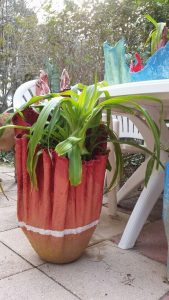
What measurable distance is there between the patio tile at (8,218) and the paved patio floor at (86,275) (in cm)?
19

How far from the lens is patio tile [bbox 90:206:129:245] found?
159 cm

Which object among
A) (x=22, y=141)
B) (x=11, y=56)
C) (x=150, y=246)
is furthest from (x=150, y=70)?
(x=11, y=56)

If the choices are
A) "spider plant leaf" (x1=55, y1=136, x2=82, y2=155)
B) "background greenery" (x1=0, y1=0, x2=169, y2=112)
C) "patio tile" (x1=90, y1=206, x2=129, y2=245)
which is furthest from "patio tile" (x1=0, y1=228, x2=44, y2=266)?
"background greenery" (x1=0, y1=0, x2=169, y2=112)

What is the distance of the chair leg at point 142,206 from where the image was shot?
1.46 metres

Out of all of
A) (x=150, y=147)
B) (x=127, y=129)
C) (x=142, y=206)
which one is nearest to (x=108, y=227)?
(x=142, y=206)

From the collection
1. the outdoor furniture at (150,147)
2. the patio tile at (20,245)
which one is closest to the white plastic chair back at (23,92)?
the outdoor furniture at (150,147)

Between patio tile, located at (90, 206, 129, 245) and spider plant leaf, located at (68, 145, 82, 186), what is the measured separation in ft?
1.84

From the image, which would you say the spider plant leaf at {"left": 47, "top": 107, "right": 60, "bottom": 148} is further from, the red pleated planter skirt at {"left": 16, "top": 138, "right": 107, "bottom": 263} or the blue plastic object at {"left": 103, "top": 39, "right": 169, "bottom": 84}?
the blue plastic object at {"left": 103, "top": 39, "right": 169, "bottom": 84}

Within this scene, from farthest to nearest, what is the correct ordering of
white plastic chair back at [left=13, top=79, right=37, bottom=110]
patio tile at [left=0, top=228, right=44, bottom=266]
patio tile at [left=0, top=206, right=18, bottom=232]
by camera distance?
white plastic chair back at [left=13, top=79, right=37, bottom=110], patio tile at [left=0, top=206, right=18, bottom=232], patio tile at [left=0, top=228, right=44, bottom=266]

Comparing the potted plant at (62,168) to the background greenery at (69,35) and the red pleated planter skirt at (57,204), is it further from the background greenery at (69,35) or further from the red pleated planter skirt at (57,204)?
the background greenery at (69,35)

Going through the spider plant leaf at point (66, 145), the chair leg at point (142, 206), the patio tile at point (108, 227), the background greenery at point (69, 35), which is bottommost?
the patio tile at point (108, 227)

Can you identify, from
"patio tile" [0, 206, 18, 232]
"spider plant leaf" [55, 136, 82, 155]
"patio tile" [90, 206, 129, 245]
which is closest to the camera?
"spider plant leaf" [55, 136, 82, 155]

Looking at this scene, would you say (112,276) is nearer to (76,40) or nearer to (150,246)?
(150,246)

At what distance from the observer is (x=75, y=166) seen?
1084 millimetres
